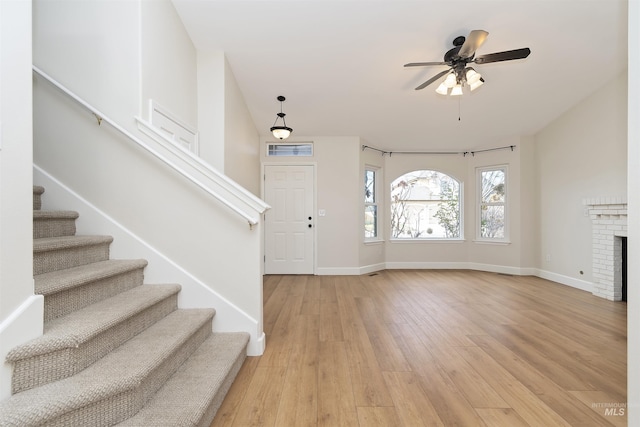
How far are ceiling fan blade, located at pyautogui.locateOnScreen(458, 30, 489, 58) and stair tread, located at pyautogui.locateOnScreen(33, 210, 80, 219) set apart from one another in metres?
3.34

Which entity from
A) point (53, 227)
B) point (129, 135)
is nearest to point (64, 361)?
point (53, 227)

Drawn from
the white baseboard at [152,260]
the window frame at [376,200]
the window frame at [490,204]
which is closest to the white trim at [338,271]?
the window frame at [376,200]

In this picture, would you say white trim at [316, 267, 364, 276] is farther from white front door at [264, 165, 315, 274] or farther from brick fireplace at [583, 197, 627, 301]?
brick fireplace at [583, 197, 627, 301]

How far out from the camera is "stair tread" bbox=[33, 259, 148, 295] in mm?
1435

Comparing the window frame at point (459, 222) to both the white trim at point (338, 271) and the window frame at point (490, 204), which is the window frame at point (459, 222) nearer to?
the window frame at point (490, 204)

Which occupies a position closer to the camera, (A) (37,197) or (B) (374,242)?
(A) (37,197)

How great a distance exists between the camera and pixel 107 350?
58.2 inches

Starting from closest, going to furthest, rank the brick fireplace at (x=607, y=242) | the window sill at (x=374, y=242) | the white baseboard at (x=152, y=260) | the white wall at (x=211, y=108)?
the white baseboard at (x=152, y=260) < the white wall at (x=211, y=108) < the brick fireplace at (x=607, y=242) < the window sill at (x=374, y=242)

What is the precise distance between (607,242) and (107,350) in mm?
5710

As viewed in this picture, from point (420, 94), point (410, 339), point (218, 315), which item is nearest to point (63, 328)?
point (218, 315)

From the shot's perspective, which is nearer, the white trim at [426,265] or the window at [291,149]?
the window at [291,149]

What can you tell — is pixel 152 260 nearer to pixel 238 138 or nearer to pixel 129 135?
pixel 129 135

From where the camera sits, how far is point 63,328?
1.36 metres

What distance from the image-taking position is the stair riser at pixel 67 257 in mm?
1623
